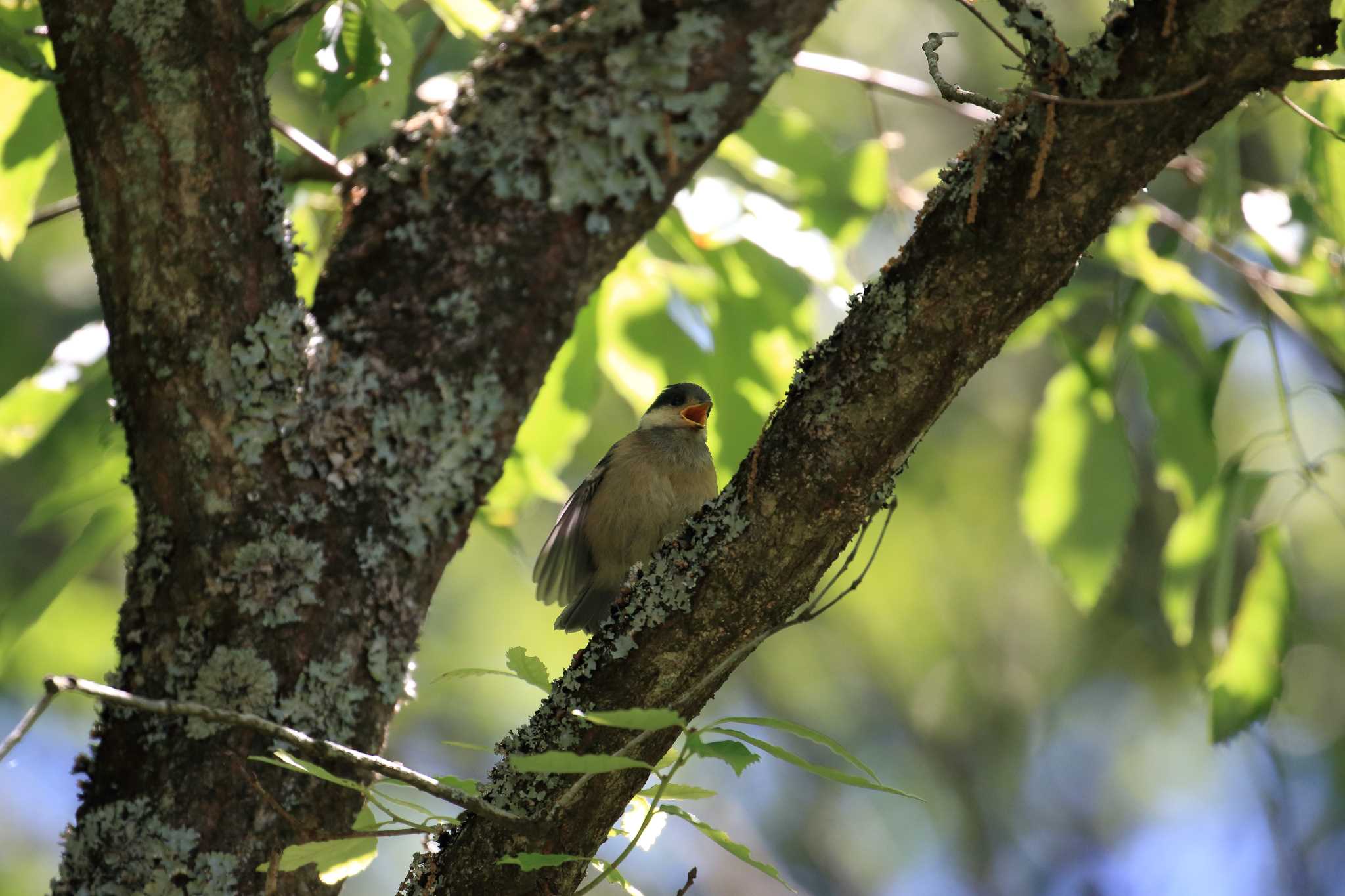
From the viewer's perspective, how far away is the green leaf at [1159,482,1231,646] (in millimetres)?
2684

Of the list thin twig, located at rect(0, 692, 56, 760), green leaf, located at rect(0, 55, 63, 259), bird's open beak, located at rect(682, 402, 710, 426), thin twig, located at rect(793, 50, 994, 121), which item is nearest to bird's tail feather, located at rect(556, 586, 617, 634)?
bird's open beak, located at rect(682, 402, 710, 426)

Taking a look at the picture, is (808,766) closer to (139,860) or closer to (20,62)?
(139,860)

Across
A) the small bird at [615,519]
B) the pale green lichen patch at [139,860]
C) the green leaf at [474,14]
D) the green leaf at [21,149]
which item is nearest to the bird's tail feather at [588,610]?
the small bird at [615,519]

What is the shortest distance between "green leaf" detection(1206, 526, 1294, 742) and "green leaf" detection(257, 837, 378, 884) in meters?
1.93

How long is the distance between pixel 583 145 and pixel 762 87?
26 cm

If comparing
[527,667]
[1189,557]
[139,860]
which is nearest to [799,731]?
[527,667]

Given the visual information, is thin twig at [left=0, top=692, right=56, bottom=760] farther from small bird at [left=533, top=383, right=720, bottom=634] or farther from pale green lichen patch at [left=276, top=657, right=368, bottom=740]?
small bird at [left=533, top=383, right=720, bottom=634]

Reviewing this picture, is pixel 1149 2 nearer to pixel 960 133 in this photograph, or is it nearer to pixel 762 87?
pixel 762 87

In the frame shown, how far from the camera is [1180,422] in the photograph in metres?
2.78

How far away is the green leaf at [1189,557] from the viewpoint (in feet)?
8.80

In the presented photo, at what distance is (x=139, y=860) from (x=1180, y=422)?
2.38m

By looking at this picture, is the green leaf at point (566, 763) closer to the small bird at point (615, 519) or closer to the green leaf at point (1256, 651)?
the green leaf at point (1256, 651)

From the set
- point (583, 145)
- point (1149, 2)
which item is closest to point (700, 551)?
point (583, 145)

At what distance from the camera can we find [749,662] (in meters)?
8.71
